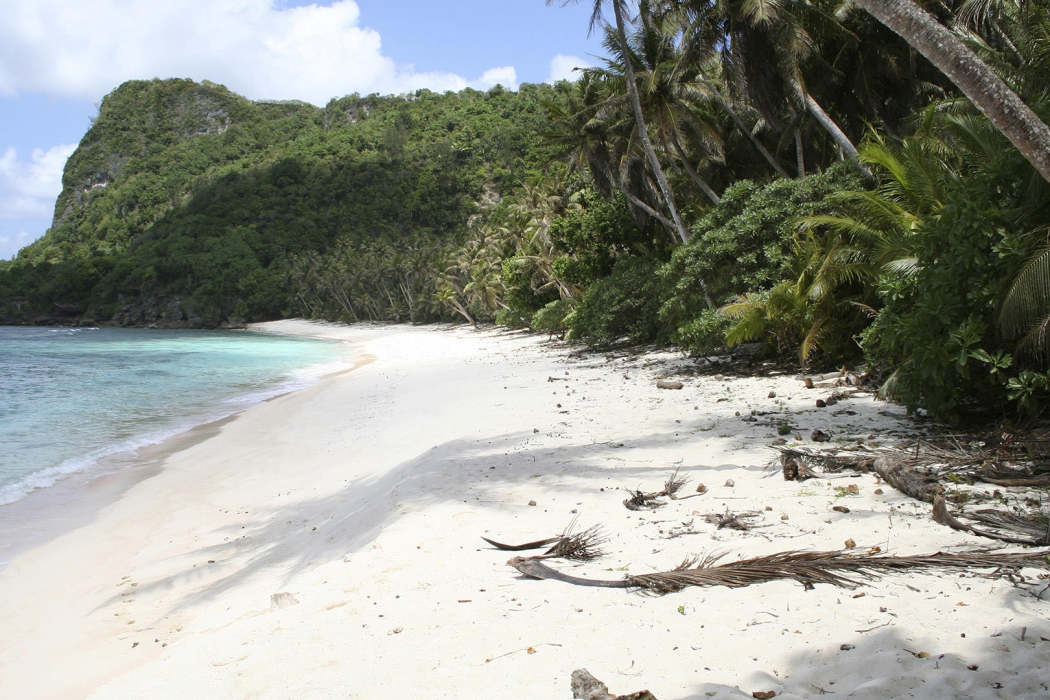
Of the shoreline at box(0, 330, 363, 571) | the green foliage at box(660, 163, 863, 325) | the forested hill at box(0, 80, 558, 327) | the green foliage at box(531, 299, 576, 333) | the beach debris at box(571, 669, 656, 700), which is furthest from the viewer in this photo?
the forested hill at box(0, 80, 558, 327)

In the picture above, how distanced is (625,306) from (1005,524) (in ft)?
48.7

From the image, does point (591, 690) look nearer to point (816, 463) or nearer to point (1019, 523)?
point (1019, 523)

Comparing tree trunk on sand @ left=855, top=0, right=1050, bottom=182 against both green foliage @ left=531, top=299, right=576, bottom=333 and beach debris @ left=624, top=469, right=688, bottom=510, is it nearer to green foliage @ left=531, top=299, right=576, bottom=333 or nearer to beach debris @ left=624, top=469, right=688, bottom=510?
beach debris @ left=624, top=469, right=688, bottom=510

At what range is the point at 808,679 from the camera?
2.46 m

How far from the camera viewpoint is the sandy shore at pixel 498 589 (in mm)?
2645

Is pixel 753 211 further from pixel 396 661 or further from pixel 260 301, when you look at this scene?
pixel 260 301

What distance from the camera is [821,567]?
3.35 metres

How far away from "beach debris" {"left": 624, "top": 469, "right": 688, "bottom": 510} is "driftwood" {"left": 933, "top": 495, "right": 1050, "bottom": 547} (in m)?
1.69

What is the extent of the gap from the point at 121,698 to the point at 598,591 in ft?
7.96

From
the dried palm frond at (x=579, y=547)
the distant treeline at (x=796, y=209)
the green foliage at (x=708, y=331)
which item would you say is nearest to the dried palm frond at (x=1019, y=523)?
the distant treeline at (x=796, y=209)

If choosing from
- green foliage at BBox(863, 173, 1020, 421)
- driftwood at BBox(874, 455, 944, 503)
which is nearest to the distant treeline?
green foliage at BBox(863, 173, 1020, 421)

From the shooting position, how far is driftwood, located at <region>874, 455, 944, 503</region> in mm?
4293

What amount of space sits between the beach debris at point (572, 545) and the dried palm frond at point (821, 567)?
0.56 metres

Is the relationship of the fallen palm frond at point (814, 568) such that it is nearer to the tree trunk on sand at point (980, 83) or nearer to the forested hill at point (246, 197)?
the tree trunk on sand at point (980, 83)
